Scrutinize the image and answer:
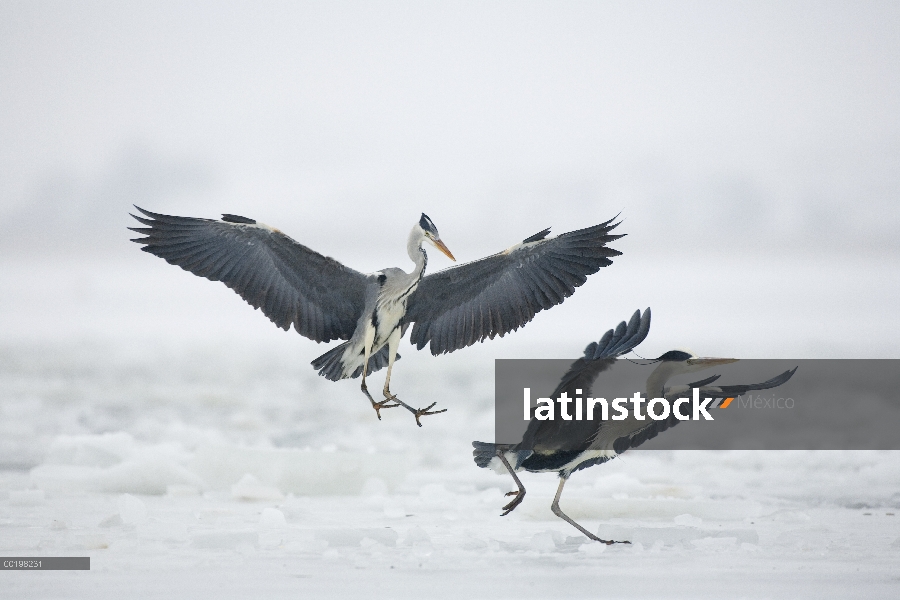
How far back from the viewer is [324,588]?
17.6 feet

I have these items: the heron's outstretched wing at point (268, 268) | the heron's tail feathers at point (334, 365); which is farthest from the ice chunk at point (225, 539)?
the heron's outstretched wing at point (268, 268)

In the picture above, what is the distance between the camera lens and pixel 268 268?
20.6ft

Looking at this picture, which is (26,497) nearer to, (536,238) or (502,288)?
(502,288)

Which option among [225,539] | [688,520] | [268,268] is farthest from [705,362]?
[225,539]

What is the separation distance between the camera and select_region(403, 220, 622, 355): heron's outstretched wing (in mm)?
6246

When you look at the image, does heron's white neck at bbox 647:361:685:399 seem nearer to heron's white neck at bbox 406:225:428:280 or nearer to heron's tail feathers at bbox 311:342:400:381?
heron's white neck at bbox 406:225:428:280

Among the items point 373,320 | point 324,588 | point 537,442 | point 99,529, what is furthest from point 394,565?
point 99,529

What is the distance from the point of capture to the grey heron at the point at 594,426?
5.70 metres

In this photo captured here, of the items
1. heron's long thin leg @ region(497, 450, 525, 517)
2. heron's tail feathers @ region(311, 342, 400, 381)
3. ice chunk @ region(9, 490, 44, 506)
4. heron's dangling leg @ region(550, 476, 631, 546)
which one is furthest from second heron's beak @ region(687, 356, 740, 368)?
ice chunk @ region(9, 490, 44, 506)

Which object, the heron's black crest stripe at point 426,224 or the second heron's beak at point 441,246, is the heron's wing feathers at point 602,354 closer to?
the second heron's beak at point 441,246

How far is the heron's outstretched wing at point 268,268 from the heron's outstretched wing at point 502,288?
0.46 metres

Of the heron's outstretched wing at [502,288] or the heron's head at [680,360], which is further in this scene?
the heron's outstretched wing at [502,288]

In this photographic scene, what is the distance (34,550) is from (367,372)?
7.17 feet

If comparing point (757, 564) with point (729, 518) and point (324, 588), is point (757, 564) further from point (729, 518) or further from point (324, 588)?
point (324, 588)
